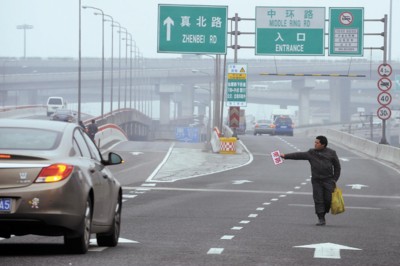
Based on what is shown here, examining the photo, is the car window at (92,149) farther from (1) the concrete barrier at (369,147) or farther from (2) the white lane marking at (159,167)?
(1) the concrete barrier at (369,147)

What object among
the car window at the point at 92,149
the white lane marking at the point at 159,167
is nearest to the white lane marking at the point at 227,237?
the car window at the point at 92,149

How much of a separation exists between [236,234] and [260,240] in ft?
3.92

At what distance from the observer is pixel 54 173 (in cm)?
1136

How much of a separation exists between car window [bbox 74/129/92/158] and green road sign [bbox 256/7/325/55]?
1789 inches

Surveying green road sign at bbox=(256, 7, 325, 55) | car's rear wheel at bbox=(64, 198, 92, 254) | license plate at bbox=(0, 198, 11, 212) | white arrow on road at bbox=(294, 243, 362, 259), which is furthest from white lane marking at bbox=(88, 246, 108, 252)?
green road sign at bbox=(256, 7, 325, 55)

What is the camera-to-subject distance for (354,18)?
58250 mm

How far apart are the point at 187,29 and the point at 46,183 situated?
45895 mm

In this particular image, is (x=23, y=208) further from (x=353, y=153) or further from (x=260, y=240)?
(x=353, y=153)

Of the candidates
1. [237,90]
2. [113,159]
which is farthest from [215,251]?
[237,90]

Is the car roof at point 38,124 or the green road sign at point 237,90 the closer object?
the car roof at point 38,124

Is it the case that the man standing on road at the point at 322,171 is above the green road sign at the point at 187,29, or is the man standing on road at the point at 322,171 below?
below

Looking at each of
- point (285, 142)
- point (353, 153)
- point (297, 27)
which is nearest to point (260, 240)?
point (297, 27)

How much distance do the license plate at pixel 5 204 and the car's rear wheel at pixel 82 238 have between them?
74 centimetres

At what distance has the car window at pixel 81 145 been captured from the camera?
12.4m
